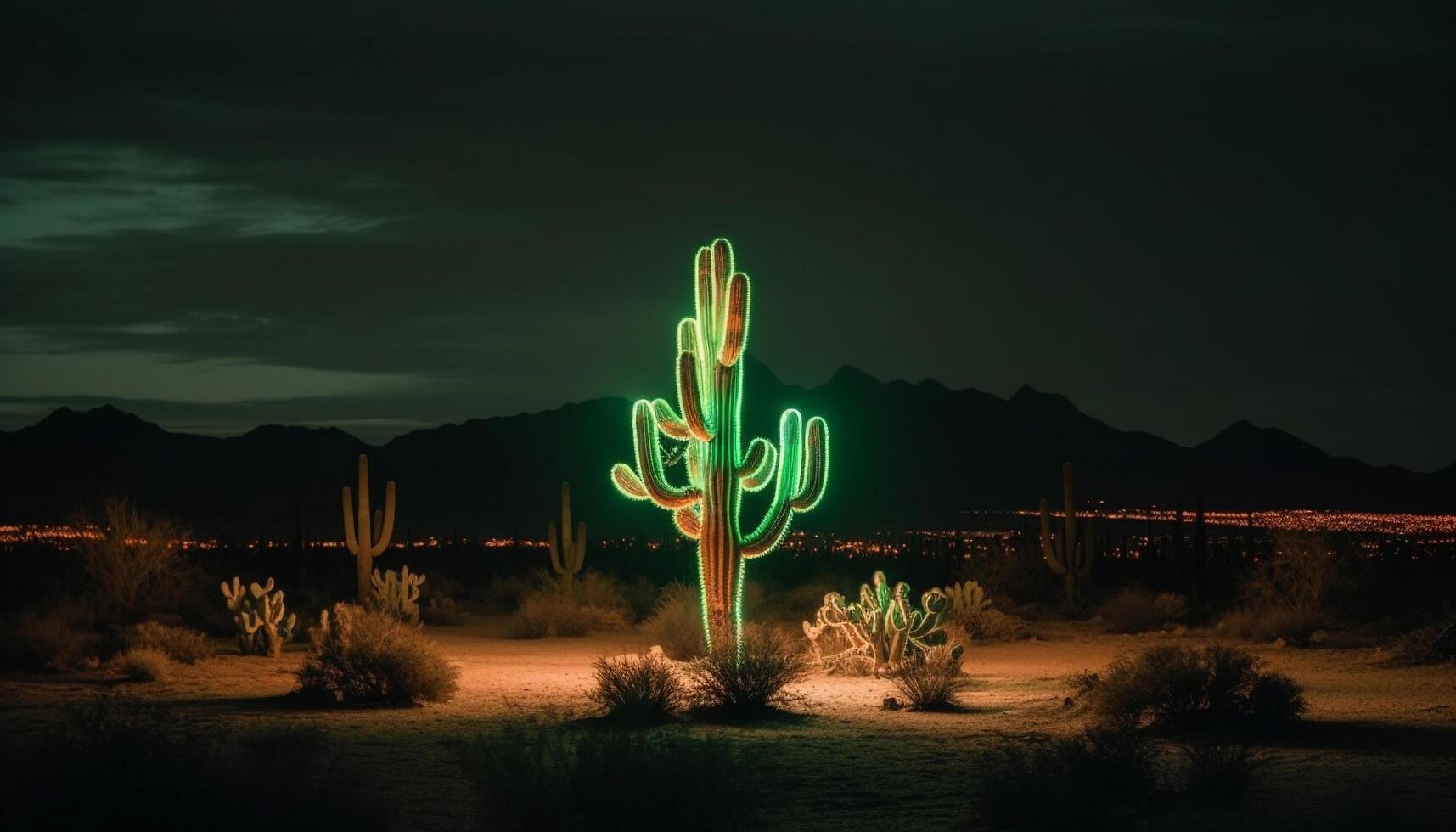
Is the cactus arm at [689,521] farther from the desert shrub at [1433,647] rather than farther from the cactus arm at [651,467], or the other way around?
the desert shrub at [1433,647]

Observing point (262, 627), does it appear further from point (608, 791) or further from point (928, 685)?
point (608, 791)

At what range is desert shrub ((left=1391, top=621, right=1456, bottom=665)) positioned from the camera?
78.9 feet

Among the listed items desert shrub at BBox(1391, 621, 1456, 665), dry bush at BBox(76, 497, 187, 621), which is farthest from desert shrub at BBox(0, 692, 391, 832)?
dry bush at BBox(76, 497, 187, 621)

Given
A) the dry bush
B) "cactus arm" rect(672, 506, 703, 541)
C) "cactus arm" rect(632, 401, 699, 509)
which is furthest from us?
the dry bush

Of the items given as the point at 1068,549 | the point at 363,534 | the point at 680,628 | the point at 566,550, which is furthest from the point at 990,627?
the point at 566,550

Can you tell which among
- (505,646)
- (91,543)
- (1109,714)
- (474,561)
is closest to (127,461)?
(474,561)

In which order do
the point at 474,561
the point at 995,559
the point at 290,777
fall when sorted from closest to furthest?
the point at 290,777
the point at 995,559
the point at 474,561

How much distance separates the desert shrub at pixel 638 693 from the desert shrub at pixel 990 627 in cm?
1440

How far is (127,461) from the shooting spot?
113250 mm

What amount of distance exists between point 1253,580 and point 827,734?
23136 mm

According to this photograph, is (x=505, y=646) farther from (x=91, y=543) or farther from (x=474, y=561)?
(x=474, y=561)

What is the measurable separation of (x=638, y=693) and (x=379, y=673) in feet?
11.6

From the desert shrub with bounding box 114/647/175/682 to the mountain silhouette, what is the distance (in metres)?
76.2

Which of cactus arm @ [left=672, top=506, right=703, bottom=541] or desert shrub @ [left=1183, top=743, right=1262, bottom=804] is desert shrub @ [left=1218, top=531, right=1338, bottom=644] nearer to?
cactus arm @ [left=672, top=506, right=703, bottom=541]
